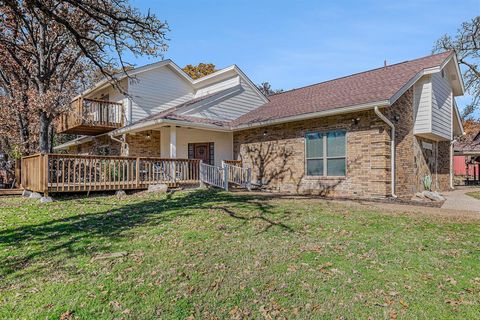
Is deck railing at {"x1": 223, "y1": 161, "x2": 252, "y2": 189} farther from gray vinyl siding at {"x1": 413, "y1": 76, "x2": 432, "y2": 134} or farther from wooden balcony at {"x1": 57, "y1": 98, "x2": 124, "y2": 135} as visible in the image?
gray vinyl siding at {"x1": 413, "y1": 76, "x2": 432, "y2": 134}

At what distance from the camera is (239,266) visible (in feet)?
14.5

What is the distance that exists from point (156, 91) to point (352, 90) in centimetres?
1009

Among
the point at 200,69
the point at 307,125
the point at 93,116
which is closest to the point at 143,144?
the point at 93,116

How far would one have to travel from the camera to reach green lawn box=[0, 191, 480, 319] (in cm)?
341

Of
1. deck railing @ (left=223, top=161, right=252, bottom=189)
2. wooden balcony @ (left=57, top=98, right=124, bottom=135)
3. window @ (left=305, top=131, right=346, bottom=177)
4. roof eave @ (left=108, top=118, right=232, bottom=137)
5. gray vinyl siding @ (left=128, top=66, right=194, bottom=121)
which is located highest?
gray vinyl siding @ (left=128, top=66, right=194, bottom=121)

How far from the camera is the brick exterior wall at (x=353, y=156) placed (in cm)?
1012

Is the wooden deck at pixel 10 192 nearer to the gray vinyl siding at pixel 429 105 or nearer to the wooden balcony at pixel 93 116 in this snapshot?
the wooden balcony at pixel 93 116

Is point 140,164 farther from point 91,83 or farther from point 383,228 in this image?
point 91,83

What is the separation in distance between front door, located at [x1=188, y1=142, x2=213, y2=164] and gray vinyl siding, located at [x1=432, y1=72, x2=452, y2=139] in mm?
9726

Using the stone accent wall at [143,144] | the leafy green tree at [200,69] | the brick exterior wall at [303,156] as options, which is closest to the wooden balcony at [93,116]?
the stone accent wall at [143,144]

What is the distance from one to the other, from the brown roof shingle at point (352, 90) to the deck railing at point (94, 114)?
613 cm

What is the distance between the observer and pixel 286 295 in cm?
366

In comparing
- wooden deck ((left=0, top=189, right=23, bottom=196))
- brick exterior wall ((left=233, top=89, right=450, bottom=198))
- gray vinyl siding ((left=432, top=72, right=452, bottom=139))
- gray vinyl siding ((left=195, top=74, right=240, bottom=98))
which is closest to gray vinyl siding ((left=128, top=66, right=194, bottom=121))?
gray vinyl siding ((left=195, top=74, right=240, bottom=98))

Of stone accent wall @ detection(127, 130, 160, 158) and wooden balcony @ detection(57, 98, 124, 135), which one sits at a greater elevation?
wooden balcony @ detection(57, 98, 124, 135)
